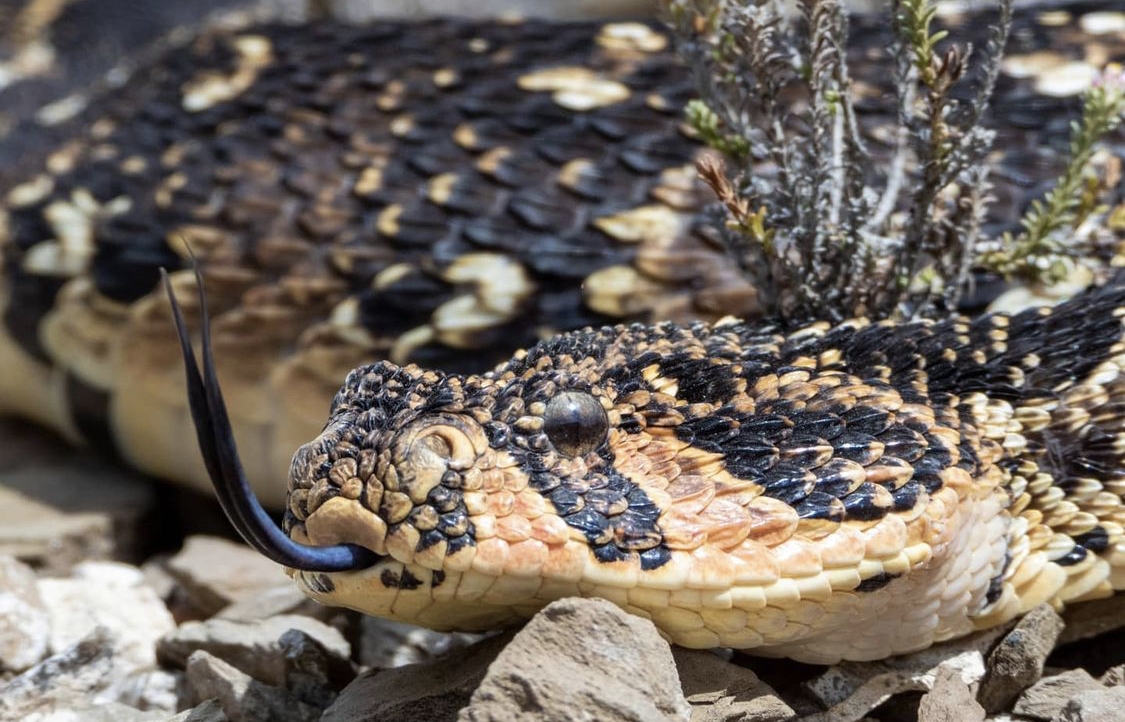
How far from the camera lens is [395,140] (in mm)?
3506

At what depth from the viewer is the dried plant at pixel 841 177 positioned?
2564 millimetres

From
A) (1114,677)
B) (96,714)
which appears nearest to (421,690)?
(96,714)

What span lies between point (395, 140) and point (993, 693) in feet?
6.85

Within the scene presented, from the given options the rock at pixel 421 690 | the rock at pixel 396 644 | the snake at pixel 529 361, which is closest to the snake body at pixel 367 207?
the snake at pixel 529 361

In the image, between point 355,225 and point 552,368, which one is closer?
point 552,368

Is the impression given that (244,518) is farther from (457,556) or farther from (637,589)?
(637,589)

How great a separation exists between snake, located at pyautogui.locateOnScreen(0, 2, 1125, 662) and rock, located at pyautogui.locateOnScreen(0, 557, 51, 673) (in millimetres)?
652

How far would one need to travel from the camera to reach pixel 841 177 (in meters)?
2.74

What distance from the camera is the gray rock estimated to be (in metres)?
2.00

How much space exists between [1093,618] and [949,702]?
18.3 inches

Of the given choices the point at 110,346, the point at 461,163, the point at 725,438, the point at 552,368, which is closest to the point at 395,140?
the point at 461,163

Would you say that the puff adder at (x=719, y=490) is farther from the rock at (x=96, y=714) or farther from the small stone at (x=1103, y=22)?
the small stone at (x=1103, y=22)

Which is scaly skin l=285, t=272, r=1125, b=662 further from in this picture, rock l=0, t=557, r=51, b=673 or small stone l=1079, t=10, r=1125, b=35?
small stone l=1079, t=10, r=1125, b=35

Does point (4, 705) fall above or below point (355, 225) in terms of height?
below
